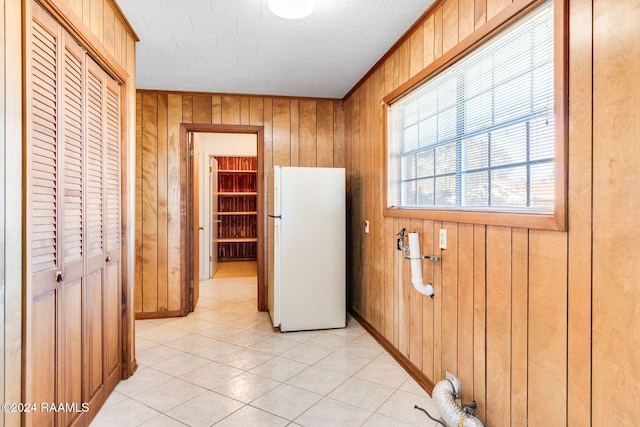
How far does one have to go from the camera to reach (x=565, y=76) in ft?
4.19

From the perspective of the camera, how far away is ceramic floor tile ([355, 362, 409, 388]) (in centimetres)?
Answer: 238

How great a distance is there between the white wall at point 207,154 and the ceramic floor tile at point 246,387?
11.4 ft

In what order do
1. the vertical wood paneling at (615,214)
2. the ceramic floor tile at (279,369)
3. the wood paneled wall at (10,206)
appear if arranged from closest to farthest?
the vertical wood paneling at (615,214)
the wood paneled wall at (10,206)
the ceramic floor tile at (279,369)

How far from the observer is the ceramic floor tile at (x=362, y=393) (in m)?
2.11

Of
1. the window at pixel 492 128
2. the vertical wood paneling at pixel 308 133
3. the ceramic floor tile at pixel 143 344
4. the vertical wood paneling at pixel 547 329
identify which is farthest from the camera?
the vertical wood paneling at pixel 308 133

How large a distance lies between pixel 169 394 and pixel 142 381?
31 cm

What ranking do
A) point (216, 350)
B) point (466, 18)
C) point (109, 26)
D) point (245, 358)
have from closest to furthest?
1. point (466, 18)
2. point (109, 26)
3. point (245, 358)
4. point (216, 350)

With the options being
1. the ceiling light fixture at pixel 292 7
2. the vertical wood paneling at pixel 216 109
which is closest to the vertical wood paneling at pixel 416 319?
the ceiling light fixture at pixel 292 7

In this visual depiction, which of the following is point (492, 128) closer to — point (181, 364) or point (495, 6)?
point (495, 6)

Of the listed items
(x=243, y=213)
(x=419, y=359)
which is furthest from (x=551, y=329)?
(x=243, y=213)

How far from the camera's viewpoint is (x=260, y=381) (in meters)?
2.38

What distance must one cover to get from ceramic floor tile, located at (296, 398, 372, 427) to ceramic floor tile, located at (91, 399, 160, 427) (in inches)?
34.5

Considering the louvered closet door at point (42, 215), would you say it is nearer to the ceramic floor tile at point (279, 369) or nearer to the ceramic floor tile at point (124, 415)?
the ceramic floor tile at point (124, 415)

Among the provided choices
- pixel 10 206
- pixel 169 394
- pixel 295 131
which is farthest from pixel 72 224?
pixel 295 131
